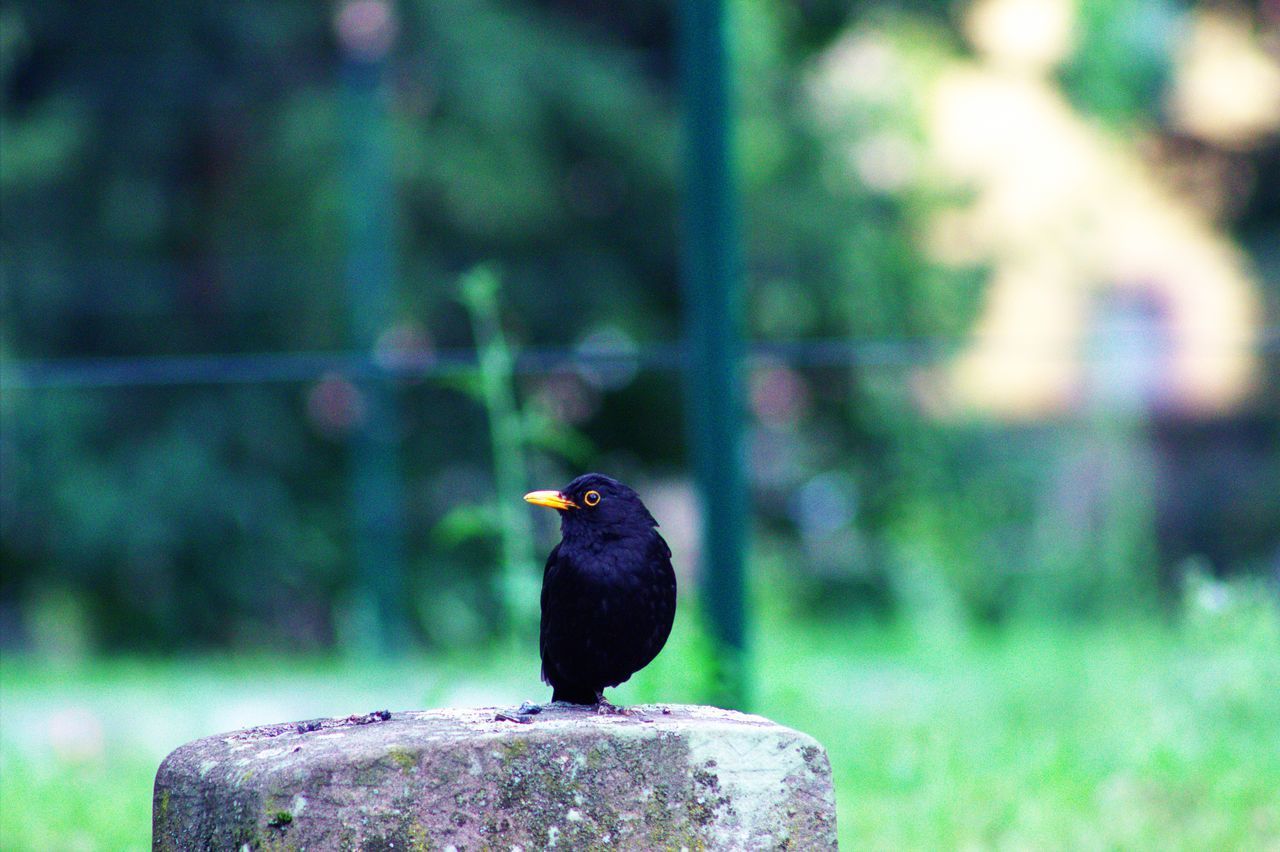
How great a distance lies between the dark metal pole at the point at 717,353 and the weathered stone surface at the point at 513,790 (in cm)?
165

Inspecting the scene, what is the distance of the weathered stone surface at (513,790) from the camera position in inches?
77.8

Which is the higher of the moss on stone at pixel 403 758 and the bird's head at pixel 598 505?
the bird's head at pixel 598 505

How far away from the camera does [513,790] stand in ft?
6.63

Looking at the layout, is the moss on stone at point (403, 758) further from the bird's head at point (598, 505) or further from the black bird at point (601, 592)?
the bird's head at point (598, 505)

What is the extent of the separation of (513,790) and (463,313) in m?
6.22

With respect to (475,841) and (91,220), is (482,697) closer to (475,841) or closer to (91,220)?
(475,841)

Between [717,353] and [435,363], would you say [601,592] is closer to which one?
[717,353]

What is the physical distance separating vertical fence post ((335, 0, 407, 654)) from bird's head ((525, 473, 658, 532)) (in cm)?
431

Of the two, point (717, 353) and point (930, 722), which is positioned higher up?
point (717, 353)

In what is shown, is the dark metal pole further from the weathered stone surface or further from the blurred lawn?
the weathered stone surface

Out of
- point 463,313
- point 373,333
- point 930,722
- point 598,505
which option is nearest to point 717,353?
point 598,505

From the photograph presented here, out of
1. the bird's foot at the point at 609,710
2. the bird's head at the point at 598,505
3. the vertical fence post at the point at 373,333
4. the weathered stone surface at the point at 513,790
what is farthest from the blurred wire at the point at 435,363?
the weathered stone surface at the point at 513,790

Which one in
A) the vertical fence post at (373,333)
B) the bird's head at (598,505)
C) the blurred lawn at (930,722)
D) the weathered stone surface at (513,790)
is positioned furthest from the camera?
the vertical fence post at (373,333)

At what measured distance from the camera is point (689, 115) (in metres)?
3.93
